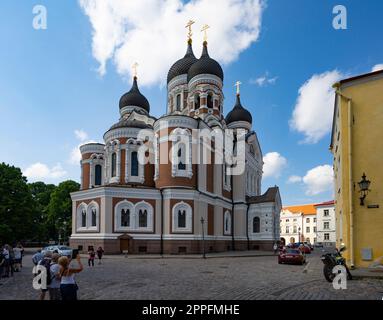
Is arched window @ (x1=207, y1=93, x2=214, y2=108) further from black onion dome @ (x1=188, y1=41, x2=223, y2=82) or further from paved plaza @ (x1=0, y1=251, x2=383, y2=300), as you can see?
paved plaza @ (x1=0, y1=251, x2=383, y2=300)

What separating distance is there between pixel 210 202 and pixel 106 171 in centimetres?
1178

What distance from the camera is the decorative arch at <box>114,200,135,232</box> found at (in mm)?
30328

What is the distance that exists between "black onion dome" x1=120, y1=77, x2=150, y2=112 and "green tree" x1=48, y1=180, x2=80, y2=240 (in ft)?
51.1

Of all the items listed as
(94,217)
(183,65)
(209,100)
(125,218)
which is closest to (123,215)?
(125,218)

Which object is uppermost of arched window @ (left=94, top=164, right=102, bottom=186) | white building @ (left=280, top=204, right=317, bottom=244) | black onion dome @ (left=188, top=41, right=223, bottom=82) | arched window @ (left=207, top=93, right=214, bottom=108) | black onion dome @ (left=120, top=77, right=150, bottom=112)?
black onion dome @ (left=188, top=41, right=223, bottom=82)

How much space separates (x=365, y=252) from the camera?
1554 centimetres

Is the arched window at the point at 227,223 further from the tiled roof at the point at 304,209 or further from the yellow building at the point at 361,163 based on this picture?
the tiled roof at the point at 304,209

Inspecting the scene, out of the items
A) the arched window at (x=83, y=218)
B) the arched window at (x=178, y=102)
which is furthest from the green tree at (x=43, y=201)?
the arched window at (x=178, y=102)

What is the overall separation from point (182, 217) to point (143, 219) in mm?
3627

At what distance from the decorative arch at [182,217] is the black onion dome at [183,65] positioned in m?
22.0

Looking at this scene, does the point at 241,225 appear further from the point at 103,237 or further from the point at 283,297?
the point at 283,297

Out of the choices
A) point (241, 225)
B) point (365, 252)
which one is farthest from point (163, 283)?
point (241, 225)

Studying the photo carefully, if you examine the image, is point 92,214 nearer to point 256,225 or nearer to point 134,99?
point 134,99

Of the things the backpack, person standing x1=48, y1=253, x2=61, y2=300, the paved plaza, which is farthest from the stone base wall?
person standing x1=48, y1=253, x2=61, y2=300
